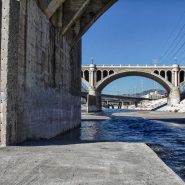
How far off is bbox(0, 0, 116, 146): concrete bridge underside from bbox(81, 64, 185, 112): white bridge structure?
96.7m

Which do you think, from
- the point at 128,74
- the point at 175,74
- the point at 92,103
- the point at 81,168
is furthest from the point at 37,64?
the point at 175,74

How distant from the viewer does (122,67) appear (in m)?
129

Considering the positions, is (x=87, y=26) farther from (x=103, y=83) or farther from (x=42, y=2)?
(x=103, y=83)

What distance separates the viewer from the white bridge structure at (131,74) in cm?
12925

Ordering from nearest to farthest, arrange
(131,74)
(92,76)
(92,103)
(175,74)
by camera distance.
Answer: (92,103), (92,76), (175,74), (131,74)

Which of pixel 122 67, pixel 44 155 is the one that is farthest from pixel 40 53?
pixel 122 67

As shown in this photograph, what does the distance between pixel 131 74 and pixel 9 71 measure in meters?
121

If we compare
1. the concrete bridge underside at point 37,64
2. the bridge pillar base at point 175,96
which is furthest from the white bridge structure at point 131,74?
the concrete bridge underside at point 37,64

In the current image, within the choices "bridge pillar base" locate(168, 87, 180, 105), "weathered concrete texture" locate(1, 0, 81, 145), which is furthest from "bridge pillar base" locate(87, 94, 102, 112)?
"weathered concrete texture" locate(1, 0, 81, 145)

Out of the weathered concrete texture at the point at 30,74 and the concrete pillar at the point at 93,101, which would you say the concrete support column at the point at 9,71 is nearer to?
the weathered concrete texture at the point at 30,74

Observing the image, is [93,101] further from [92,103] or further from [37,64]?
[37,64]

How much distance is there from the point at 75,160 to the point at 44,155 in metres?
1.28

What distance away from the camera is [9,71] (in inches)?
545

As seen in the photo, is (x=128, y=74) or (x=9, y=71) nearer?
(x=9, y=71)
